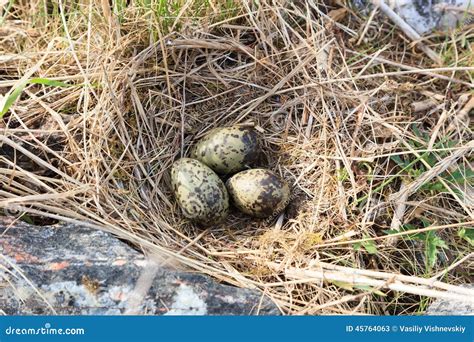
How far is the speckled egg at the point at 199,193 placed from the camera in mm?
2498

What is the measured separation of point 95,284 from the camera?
2055mm

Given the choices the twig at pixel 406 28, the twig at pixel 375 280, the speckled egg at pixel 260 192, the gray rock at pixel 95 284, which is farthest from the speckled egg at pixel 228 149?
the twig at pixel 406 28

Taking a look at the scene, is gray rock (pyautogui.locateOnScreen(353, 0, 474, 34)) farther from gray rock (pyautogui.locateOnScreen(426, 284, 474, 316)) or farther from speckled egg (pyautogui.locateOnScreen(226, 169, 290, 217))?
gray rock (pyautogui.locateOnScreen(426, 284, 474, 316))

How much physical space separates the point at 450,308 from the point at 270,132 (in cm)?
119

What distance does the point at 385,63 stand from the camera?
2.93 meters

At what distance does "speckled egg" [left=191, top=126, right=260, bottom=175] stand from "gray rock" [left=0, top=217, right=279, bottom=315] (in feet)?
2.16

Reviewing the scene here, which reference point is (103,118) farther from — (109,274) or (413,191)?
(413,191)

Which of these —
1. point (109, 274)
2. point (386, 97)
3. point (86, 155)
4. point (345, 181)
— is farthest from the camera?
point (386, 97)

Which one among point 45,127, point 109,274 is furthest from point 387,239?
point 45,127

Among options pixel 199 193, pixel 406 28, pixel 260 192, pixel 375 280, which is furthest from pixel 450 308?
pixel 406 28

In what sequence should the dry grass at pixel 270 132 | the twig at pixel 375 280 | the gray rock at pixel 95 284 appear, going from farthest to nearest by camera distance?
the dry grass at pixel 270 132, the twig at pixel 375 280, the gray rock at pixel 95 284

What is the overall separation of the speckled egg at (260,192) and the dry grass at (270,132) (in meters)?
0.10

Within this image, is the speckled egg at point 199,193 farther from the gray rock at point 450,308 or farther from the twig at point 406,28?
the twig at point 406,28

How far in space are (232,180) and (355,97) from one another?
0.72 m
